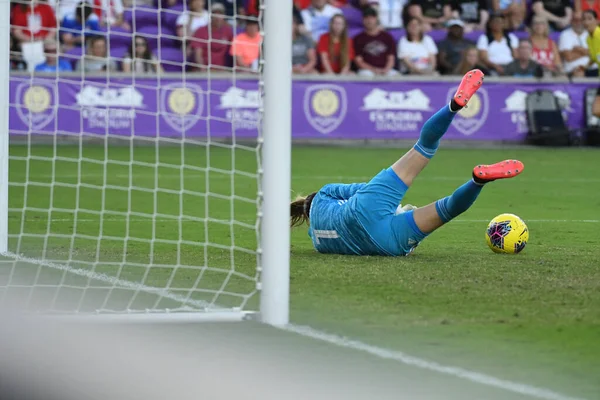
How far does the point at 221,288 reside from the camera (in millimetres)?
6961

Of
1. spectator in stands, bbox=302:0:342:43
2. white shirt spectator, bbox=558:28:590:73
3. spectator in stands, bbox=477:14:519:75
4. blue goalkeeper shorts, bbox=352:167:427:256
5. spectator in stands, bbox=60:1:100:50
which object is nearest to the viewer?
blue goalkeeper shorts, bbox=352:167:427:256

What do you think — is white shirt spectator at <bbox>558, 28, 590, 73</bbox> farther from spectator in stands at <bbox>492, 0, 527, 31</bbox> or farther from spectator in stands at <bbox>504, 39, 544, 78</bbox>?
spectator in stands at <bbox>504, 39, 544, 78</bbox>

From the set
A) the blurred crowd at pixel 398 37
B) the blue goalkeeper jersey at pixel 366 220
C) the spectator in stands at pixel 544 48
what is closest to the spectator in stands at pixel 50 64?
the blurred crowd at pixel 398 37

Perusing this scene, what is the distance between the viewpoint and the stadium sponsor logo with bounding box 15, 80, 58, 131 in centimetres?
1802

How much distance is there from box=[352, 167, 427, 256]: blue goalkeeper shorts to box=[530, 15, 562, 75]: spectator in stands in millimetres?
14587

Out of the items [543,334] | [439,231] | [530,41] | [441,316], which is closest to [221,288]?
[441,316]

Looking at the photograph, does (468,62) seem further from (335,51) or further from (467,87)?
(467,87)

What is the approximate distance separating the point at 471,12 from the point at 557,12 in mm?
1660

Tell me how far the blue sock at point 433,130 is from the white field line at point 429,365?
8.48 feet

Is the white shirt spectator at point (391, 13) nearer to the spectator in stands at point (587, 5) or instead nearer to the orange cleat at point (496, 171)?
the spectator in stands at point (587, 5)

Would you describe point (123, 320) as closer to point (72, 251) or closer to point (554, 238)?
point (72, 251)

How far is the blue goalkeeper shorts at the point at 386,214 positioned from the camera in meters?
7.95

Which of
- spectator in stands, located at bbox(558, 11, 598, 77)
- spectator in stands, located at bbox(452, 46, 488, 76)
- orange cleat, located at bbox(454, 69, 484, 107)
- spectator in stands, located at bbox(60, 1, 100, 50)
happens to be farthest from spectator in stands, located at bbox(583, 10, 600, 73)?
orange cleat, located at bbox(454, 69, 484, 107)

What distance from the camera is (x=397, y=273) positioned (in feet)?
24.5
